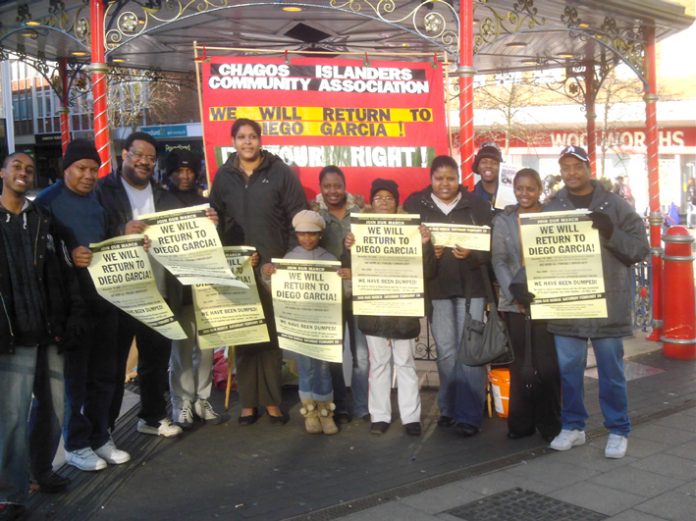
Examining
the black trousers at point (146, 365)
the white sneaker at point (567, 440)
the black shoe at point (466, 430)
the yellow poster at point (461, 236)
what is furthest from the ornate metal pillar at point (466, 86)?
the black trousers at point (146, 365)

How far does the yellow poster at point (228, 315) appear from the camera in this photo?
20.2 ft

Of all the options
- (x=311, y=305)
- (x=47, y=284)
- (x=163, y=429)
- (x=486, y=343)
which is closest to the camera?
(x=47, y=284)

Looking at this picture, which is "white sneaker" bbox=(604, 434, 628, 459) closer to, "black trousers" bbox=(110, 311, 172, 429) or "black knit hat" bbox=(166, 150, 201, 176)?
"black trousers" bbox=(110, 311, 172, 429)

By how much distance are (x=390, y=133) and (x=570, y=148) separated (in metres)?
2.26

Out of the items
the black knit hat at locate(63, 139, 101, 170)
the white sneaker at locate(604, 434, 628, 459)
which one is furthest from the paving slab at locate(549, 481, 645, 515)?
the black knit hat at locate(63, 139, 101, 170)

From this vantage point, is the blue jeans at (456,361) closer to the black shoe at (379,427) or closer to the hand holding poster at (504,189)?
the black shoe at (379,427)

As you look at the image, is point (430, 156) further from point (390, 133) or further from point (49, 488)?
point (49, 488)

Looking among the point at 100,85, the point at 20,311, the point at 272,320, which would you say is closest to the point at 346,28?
the point at 100,85

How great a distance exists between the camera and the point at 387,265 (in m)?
6.00

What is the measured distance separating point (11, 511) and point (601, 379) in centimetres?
373

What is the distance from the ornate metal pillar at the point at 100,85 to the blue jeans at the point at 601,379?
12.5 feet

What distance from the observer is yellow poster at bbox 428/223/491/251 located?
596 centimetres

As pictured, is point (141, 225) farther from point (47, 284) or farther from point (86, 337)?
point (47, 284)

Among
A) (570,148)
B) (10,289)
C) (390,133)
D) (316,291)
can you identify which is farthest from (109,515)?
(390,133)
